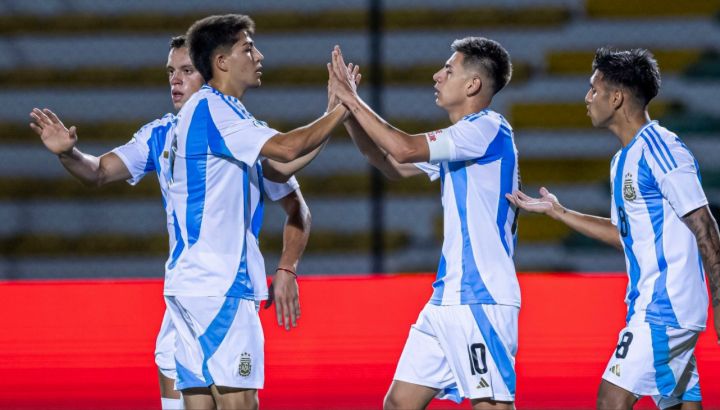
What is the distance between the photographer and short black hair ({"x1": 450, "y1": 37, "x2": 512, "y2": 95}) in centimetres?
384

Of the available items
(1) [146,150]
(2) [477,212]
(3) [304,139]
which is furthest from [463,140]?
(1) [146,150]

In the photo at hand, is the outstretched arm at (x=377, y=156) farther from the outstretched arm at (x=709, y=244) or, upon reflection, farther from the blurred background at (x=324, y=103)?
the blurred background at (x=324, y=103)

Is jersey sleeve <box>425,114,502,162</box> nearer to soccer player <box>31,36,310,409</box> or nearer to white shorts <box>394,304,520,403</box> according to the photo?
white shorts <box>394,304,520,403</box>

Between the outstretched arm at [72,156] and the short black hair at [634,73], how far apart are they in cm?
199

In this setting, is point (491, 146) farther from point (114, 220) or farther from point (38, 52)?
point (38, 52)

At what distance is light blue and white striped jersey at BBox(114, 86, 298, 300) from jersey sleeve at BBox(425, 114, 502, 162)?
57 centimetres

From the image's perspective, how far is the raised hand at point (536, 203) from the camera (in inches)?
144

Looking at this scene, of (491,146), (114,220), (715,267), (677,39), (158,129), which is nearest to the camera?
(715,267)

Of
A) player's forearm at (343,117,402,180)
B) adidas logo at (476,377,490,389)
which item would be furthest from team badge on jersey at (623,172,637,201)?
player's forearm at (343,117,402,180)

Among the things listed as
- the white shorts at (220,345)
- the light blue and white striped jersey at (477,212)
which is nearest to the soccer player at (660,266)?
the light blue and white striped jersey at (477,212)

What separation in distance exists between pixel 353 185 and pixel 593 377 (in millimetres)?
4894

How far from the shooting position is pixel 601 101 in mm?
3854

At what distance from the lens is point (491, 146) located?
370 centimetres

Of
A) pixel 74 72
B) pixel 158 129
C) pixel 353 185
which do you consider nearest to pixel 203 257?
pixel 158 129
